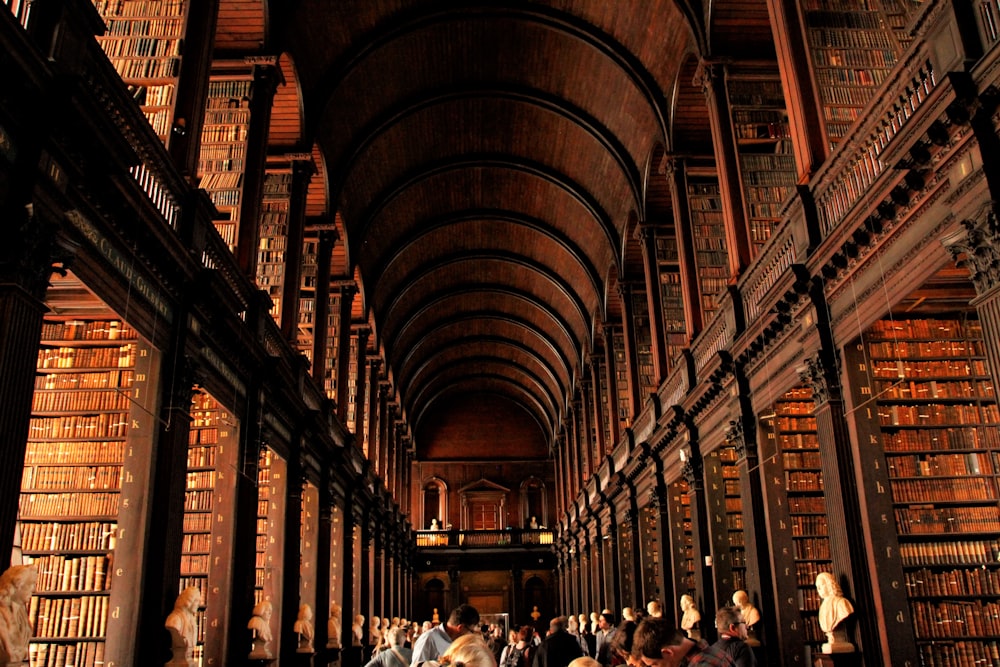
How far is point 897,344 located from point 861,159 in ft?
6.75

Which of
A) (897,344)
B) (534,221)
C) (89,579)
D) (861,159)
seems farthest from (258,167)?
(534,221)

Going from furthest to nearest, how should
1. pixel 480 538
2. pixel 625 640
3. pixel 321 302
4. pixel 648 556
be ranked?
pixel 480 538 < pixel 648 556 < pixel 321 302 < pixel 625 640

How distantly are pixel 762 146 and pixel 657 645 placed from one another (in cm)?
848

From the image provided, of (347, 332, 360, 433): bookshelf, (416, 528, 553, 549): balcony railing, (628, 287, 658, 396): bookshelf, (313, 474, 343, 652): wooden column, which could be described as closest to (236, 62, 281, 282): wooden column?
(313, 474, 343, 652): wooden column

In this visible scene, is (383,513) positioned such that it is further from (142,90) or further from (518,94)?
(142,90)

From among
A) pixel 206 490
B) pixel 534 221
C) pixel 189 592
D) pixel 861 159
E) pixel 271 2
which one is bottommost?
pixel 189 592

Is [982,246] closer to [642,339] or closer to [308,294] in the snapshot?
[308,294]

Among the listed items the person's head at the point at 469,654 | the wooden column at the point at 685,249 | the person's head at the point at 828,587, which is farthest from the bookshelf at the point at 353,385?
the person's head at the point at 469,654

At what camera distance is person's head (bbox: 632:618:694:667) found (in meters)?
2.78

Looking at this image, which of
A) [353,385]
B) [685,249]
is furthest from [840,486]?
[353,385]

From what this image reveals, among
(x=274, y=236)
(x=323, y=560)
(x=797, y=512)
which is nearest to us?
(x=797, y=512)

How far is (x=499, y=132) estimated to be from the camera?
1666 centimetres

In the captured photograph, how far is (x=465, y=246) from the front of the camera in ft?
72.2

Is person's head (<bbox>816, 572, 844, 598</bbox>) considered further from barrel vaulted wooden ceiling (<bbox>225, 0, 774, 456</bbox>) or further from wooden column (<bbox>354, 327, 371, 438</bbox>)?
wooden column (<bbox>354, 327, 371, 438</bbox>)
